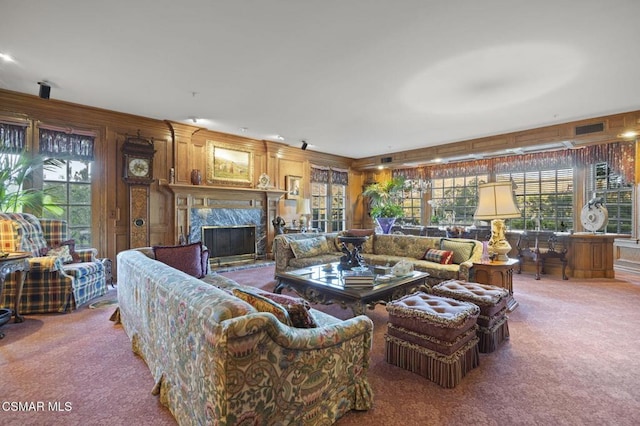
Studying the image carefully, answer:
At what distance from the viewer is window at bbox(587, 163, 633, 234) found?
5.32 meters

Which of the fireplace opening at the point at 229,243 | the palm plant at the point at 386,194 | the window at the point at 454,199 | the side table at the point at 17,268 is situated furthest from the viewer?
the palm plant at the point at 386,194

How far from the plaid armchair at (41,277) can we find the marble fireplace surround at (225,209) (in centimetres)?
182

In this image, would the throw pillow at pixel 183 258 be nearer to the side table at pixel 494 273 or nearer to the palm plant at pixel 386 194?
the side table at pixel 494 273

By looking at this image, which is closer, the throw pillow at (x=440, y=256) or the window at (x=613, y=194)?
the throw pillow at (x=440, y=256)

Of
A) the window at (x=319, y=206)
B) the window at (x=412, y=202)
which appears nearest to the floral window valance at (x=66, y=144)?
the window at (x=319, y=206)

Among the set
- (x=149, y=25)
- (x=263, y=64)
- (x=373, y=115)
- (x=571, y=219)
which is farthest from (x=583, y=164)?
(x=149, y=25)

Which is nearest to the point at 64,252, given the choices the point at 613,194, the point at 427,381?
the point at 427,381

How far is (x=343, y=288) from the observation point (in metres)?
2.74

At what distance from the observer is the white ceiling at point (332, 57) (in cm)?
225

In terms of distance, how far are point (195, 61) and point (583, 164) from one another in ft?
22.9

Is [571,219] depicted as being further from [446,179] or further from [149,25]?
[149,25]

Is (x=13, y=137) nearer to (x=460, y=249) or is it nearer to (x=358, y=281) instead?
(x=358, y=281)

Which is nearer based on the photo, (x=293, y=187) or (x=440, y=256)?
(x=440, y=256)

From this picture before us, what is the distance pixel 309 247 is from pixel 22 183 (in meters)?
3.93
